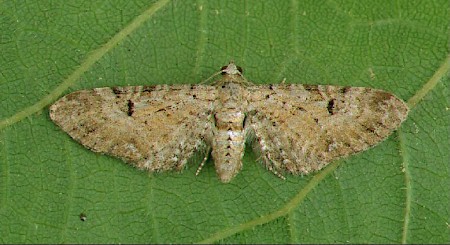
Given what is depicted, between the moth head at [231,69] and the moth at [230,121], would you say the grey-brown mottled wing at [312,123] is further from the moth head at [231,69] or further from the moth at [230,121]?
the moth head at [231,69]

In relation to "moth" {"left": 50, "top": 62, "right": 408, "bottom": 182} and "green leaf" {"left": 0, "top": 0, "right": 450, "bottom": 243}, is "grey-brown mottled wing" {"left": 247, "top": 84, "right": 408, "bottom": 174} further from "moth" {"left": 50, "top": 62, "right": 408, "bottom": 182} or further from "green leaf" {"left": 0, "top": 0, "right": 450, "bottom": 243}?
"green leaf" {"left": 0, "top": 0, "right": 450, "bottom": 243}

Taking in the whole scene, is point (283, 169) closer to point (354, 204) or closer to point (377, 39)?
point (354, 204)

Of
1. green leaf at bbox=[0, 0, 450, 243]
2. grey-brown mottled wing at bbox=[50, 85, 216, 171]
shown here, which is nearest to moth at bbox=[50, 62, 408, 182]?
grey-brown mottled wing at bbox=[50, 85, 216, 171]

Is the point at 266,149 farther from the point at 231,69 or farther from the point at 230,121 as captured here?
the point at 231,69

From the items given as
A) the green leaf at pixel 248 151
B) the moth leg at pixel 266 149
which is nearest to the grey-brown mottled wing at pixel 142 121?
the green leaf at pixel 248 151

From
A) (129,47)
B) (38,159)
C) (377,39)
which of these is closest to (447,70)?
(377,39)

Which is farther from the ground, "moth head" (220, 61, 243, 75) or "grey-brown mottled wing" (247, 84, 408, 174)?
"moth head" (220, 61, 243, 75)

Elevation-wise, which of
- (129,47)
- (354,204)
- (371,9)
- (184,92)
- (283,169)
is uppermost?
(371,9)
